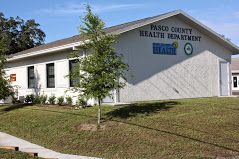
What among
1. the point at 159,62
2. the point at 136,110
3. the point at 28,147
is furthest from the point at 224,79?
the point at 28,147

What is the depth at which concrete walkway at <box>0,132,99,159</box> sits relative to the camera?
12.3 m

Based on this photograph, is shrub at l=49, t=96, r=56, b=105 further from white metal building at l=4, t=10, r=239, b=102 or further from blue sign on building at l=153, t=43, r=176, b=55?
blue sign on building at l=153, t=43, r=176, b=55

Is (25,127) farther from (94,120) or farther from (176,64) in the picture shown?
(176,64)

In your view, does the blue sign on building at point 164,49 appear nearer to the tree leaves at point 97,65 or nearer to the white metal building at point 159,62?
the white metal building at point 159,62

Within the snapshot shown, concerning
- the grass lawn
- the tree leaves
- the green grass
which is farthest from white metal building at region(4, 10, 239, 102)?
the green grass

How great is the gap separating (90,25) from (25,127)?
4.76m

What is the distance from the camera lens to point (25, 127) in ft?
56.6

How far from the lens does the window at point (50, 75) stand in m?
25.9

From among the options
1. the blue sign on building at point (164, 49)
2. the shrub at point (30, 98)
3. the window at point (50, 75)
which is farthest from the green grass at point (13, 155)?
the shrub at point (30, 98)

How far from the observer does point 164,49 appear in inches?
962

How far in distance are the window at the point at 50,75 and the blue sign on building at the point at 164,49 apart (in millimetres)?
6176

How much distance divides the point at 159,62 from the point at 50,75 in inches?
260

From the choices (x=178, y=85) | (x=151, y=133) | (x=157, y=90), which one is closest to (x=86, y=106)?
(x=157, y=90)

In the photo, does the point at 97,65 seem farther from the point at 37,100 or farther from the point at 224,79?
the point at 224,79
